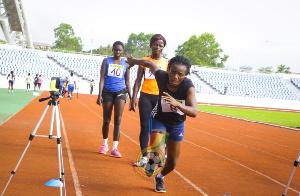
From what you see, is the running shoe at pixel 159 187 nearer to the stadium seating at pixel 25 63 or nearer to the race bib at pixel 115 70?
the race bib at pixel 115 70

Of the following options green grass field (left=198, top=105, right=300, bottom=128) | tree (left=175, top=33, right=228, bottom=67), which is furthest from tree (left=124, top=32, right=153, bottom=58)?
green grass field (left=198, top=105, right=300, bottom=128)

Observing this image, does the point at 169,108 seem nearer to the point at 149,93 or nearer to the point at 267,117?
the point at 149,93

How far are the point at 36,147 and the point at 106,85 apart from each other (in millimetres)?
1852

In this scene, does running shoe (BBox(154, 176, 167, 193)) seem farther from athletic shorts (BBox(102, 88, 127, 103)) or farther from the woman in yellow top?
athletic shorts (BBox(102, 88, 127, 103))

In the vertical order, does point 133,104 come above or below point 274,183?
above

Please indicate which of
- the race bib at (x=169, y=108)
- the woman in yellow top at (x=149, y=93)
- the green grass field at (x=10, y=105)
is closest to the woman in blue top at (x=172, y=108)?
the race bib at (x=169, y=108)

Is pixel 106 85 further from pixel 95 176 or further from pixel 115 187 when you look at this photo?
pixel 115 187

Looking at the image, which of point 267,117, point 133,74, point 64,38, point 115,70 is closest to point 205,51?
point 64,38

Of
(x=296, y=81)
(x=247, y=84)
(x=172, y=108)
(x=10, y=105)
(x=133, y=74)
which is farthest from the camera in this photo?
(x=296, y=81)

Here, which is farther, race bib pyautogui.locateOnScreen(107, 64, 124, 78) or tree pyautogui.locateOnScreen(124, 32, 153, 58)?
tree pyautogui.locateOnScreen(124, 32, 153, 58)

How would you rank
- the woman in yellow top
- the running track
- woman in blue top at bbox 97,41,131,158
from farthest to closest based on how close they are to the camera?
woman in blue top at bbox 97,41,131,158 → the woman in yellow top → the running track

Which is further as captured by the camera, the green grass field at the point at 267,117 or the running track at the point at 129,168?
the green grass field at the point at 267,117

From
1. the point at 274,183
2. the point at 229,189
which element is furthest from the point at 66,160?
the point at 274,183

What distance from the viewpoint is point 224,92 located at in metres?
47.2
